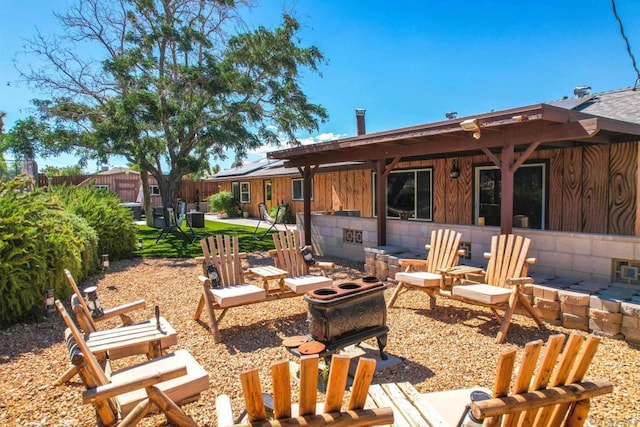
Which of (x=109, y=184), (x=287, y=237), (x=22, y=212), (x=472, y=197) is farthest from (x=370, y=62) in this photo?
(x=109, y=184)

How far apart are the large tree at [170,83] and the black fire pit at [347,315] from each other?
8.35 metres

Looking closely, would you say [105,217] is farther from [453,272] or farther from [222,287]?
[453,272]

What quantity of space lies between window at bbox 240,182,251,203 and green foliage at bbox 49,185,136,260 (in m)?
10.7

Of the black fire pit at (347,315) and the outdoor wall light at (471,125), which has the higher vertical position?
the outdoor wall light at (471,125)

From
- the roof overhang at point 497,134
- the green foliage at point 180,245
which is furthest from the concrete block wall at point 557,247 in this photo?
the green foliage at point 180,245

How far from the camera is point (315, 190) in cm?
1451

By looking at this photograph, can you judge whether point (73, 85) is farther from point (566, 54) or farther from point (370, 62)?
point (566, 54)

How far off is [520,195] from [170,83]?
947 cm

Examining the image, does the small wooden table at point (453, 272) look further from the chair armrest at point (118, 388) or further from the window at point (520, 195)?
the window at point (520, 195)

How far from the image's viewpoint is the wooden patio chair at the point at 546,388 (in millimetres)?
1312

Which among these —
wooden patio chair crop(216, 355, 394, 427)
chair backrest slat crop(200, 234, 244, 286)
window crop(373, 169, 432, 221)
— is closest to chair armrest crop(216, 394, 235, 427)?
wooden patio chair crop(216, 355, 394, 427)

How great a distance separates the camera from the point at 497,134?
17.2 feet

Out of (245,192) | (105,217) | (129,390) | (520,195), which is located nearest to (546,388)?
(129,390)

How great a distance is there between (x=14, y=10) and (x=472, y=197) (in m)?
12.9
